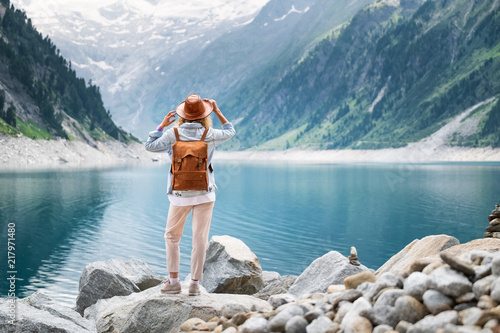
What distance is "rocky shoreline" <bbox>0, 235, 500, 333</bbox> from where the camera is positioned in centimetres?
811

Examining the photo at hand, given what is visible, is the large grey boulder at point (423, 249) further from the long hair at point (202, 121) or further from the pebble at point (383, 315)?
the long hair at point (202, 121)

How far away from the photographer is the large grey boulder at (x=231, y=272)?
689 inches

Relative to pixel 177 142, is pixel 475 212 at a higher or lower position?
lower

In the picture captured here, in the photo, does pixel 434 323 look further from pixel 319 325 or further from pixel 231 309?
pixel 231 309

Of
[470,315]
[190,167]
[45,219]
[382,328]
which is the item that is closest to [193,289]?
[190,167]

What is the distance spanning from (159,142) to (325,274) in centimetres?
712

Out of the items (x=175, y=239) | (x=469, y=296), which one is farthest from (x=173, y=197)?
(x=469, y=296)

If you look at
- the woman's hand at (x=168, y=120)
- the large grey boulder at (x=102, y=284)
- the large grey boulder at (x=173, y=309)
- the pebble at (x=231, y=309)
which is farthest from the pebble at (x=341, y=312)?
the large grey boulder at (x=102, y=284)

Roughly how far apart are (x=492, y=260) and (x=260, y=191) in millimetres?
78489

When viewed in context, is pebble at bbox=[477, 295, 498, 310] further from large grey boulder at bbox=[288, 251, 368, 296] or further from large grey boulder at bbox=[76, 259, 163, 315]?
large grey boulder at bbox=[76, 259, 163, 315]

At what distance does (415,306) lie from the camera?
8.19 m

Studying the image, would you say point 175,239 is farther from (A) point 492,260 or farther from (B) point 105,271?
(B) point 105,271

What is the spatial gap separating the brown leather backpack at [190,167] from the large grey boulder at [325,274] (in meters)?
6.06

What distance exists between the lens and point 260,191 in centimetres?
8694
